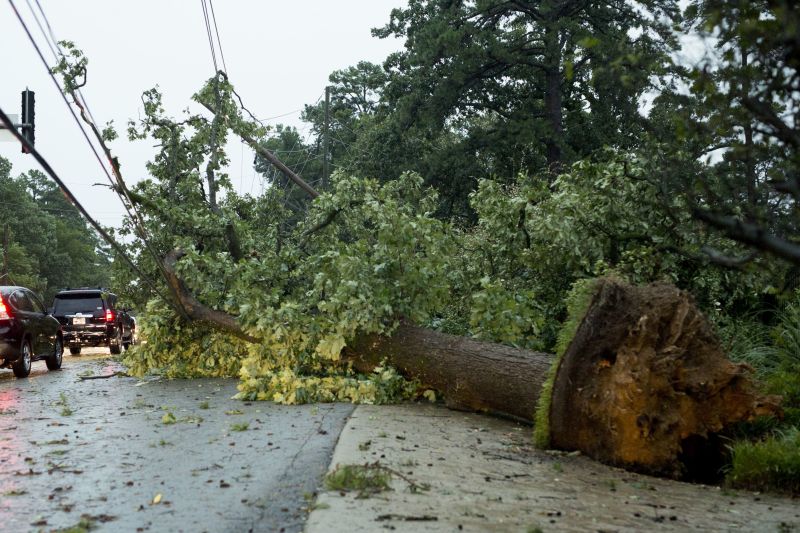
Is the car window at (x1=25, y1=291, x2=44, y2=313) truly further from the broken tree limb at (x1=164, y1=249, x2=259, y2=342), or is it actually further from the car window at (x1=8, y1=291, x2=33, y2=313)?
the broken tree limb at (x1=164, y1=249, x2=259, y2=342)

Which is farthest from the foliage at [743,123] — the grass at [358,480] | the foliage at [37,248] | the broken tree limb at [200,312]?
the foliage at [37,248]

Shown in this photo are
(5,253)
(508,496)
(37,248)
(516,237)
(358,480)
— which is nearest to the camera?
(358,480)

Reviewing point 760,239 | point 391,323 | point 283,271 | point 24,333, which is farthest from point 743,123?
point 24,333

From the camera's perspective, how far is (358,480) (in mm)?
5344

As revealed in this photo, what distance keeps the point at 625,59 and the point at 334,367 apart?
734cm

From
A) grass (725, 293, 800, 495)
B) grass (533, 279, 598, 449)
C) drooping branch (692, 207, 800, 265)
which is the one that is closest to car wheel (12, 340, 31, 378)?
grass (533, 279, 598, 449)

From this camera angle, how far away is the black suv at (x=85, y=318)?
76.2ft

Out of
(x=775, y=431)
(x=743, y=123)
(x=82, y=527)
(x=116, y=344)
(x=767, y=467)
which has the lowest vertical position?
(x=116, y=344)

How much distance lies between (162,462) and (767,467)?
443 centimetres

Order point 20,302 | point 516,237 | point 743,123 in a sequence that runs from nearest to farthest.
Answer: point 743,123 → point 516,237 → point 20,302

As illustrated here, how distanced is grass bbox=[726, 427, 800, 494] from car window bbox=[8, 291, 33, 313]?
12.3 metres

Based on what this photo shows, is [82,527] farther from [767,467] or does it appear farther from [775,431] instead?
[775,431]

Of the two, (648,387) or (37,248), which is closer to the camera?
(648,387)

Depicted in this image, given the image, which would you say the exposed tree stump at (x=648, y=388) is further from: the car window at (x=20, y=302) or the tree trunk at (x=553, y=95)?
the tree trunk at (x=553, y=95)
